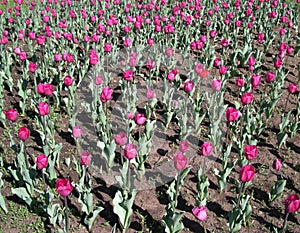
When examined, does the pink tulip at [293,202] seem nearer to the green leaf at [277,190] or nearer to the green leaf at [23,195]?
the green leaf at [277,190]

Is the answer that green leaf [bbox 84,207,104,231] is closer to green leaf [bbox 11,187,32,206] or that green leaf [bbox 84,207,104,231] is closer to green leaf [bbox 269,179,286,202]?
green leaf [bbox 11,187,32,206]

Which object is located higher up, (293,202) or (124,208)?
(293,202)

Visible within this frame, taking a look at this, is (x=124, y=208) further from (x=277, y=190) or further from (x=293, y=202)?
(x=277, y=190)

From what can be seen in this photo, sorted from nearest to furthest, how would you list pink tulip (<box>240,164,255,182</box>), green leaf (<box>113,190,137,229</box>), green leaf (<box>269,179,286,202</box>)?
pink tulip (<box>240,164,255,182</box>)
green leaf (<box>113,190,137,229</box>)
green leaf (<box>269,179,286,202</box>)

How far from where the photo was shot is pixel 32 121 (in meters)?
6.01

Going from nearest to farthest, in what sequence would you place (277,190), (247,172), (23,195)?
1. (247,172)
2. (23,195)
3. (277,190)

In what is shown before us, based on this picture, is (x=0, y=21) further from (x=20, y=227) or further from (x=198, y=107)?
(x=20, y=227)

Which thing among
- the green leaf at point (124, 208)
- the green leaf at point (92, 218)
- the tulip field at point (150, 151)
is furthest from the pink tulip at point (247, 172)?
the green leaf at point (92, 218)

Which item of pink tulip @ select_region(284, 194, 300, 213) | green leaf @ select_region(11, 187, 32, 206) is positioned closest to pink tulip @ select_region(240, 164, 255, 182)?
pink tulip @ select_region(284, 194, 300, 213)

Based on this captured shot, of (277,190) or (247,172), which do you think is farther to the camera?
(277,190)

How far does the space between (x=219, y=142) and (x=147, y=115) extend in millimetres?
1234

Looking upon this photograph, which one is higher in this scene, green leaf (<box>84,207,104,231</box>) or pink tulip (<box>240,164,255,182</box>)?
pink tulip (<box>240,164,255,182</box>)

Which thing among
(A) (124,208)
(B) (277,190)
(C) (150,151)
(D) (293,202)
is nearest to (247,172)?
(D) (293,202)

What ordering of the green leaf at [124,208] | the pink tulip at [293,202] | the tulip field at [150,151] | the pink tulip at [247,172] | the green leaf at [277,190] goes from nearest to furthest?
the pink tulip at [293,202]
the pink tulip at [247,172]
the green leaf at [124,208]
the tulip field at [150,151]
the green leaf at [277,190]
